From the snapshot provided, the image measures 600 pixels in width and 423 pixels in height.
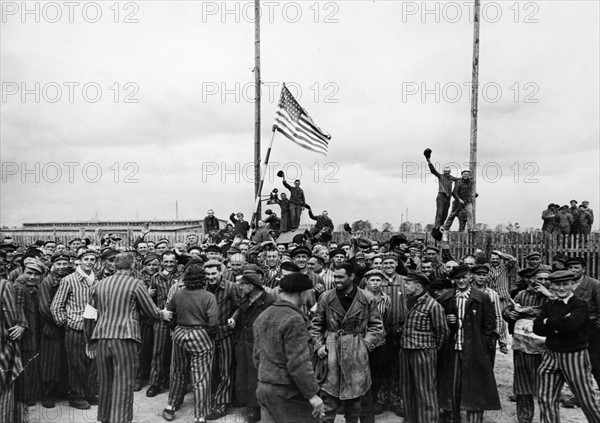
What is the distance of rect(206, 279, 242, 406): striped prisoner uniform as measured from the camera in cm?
670

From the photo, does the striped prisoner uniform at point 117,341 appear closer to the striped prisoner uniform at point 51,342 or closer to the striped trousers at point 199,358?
the striped trousers at point 199,358

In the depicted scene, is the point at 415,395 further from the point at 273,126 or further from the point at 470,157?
the point at 470,157

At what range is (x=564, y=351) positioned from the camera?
200 inches

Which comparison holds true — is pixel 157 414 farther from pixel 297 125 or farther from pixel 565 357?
pixel 297 125

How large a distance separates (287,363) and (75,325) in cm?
403

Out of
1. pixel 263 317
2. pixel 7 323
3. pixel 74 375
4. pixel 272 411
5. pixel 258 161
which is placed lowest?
pixel 74 375

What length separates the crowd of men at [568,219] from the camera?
1534 cm

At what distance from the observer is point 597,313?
20.5 feet

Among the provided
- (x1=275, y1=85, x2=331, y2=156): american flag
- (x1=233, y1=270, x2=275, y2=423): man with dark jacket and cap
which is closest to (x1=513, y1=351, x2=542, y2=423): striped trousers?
(x1=233, y1=270, x2=275, y2=423): man with dark jacket and cap

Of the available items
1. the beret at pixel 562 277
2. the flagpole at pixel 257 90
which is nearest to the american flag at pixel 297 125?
the flagpole at pixel 257 90

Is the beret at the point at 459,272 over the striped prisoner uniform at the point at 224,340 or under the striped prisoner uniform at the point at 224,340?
over

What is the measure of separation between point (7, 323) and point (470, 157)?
13666mm

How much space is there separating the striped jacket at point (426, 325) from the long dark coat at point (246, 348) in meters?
1.75

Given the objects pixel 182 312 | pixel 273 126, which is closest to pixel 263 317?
pixel 182 312
